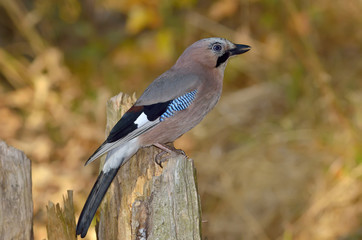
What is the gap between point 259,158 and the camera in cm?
550

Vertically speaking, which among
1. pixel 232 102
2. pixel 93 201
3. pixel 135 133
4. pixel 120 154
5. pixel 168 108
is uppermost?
pixel 232 102

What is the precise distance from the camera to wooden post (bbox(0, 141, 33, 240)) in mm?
2316

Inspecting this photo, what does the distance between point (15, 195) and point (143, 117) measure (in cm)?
78

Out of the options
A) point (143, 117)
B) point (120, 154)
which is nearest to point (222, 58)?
point (143, 117)

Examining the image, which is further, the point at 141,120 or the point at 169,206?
the point at 141,120

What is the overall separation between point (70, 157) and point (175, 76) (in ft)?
7.87

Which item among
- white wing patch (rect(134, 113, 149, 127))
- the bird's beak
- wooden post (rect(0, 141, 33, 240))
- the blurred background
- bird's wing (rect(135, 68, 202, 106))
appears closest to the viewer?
wooden post (rect(0, 141, 33, 240))

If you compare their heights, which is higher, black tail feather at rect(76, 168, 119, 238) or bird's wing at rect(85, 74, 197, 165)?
bird's wing at rect(85, 74, 197, 165)

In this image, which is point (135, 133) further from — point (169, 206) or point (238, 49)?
point (238, 49)

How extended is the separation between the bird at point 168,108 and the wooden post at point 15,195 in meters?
0.29

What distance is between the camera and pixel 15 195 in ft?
7.76

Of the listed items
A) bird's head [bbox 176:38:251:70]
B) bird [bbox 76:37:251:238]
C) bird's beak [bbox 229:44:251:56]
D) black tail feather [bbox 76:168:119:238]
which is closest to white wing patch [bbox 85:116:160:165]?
bird [bbox 76:37:251:238]

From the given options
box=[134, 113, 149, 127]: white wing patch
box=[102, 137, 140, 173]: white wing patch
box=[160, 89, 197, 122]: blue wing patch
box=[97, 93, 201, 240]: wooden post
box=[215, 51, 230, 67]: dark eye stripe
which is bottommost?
box=[97, 93, 201, 240]: wooden post

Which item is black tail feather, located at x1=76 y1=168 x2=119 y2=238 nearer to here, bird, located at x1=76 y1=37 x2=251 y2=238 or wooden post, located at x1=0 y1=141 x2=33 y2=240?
bird, located at x1=76 y1=37 x2=251 y2=238
